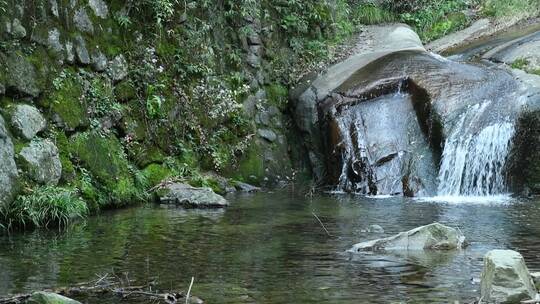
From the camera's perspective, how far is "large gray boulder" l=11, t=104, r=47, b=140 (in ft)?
34.8

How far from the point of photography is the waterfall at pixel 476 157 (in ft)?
47.2

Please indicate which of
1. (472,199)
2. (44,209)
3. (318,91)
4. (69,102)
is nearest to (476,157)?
(472,199)

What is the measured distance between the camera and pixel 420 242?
7727 mm

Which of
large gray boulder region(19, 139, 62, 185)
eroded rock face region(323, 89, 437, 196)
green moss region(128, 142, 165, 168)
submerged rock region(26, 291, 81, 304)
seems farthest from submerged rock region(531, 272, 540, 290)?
green moss region(128, 142, 165, 168)

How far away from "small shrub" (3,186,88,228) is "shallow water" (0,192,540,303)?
282 millimetres

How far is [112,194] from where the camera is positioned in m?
11.9

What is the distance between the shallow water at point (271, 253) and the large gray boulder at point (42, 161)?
0.92 m

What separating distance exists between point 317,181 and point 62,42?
665 cm

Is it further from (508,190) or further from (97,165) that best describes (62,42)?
(508,190)

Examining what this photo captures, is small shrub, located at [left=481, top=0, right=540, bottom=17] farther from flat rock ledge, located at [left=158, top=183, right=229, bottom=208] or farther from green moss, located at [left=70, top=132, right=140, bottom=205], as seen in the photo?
green moss, located at [left=70, top=132, right=140, bottom=205]

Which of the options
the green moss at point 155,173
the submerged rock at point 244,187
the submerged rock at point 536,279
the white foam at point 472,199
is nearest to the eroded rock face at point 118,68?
the green moss at point 155,173

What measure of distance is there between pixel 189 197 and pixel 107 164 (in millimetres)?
1527

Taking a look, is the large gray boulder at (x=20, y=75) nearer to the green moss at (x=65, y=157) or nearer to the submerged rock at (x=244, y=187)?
the green moss at (x=65, y=157)

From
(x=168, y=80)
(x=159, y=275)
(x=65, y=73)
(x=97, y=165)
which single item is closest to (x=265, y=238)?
(x=159, y=275)
